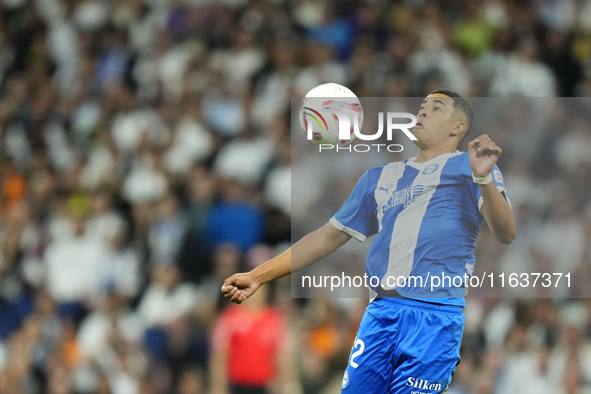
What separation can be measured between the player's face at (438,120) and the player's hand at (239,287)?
122cm

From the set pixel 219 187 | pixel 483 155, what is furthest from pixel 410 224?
pixel 219 187

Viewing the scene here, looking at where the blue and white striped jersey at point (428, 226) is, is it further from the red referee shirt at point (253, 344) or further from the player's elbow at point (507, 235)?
the red referee shirt at point (253, 344)

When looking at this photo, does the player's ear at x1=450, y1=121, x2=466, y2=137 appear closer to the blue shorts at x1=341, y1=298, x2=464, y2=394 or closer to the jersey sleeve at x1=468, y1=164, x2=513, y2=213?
the jersey sleeve at x1=468, y1=164, x2=513, y2=213

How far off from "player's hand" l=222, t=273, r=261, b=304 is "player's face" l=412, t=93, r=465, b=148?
1223 mm

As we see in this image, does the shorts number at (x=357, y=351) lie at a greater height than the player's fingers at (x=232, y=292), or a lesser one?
lesser

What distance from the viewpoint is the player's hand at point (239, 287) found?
4.03 meters

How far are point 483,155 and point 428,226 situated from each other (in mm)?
497

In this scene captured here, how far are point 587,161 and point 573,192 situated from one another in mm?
380

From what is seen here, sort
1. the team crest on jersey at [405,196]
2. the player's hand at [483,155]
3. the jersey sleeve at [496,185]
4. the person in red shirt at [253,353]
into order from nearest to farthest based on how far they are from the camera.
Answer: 1. the player's hand at [483,155]
2. the jersey sleeve at [496,185]
3. the team crest on jersey at [405,196]
4. the person in red shirt at [253,353]

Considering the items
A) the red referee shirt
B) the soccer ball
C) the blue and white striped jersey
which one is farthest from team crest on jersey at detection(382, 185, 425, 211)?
the red referee shirt

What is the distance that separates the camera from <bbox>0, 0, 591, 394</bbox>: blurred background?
722 centimetres

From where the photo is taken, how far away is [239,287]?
4.07m

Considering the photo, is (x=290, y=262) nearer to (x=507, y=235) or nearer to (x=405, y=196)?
(x=405, y=196)

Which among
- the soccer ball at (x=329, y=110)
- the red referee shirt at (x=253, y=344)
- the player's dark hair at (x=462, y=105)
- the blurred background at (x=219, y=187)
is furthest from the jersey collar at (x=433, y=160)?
the red referee shirt at (x=253, y=344)
